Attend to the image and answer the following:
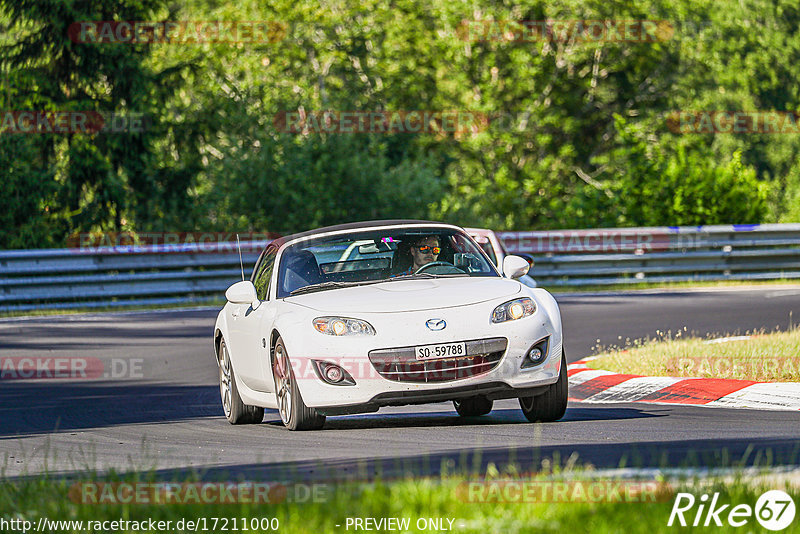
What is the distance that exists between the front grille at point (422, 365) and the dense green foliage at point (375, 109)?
69.1ft

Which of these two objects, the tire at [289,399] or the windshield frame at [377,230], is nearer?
the tire at [289,399]

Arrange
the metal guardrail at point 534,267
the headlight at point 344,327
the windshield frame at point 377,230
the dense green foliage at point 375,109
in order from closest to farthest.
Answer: the headlight at point 344,327 → the windshield frame at point 377,230 → the metal guardrail at point 534,267 → the dense green foliage at point 375,109

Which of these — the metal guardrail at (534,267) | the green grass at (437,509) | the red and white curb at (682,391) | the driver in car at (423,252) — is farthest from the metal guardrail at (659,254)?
the green grass at (437,509)

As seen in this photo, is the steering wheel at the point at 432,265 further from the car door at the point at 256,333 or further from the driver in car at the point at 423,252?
the car door at the point at 256,333

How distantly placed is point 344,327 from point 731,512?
4.07 m

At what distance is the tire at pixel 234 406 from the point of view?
10.4m

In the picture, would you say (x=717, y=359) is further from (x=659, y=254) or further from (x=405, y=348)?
(x=659, y=254)

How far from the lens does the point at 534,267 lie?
1012 inches

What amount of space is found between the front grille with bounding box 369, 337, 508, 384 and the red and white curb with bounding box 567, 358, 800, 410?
101 inches

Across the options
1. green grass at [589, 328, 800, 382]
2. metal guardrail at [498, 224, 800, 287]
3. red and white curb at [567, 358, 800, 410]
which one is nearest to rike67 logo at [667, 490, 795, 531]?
red and white curb at [567, 358, 800, 410]

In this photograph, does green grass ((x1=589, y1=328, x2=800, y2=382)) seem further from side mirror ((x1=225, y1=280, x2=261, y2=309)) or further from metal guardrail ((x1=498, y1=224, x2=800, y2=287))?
metal guardrail ((x1=498, y1=224, x2=800, y2=287))

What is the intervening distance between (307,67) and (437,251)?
1282 inches

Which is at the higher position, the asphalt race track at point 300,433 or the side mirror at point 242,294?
the side mirror at point 242,294

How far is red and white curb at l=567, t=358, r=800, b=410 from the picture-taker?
10156 mm
